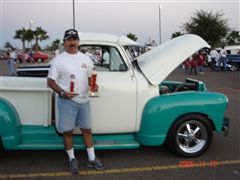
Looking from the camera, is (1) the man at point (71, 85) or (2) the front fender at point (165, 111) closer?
(1) the man at point (71, 85)

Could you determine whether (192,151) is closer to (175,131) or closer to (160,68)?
(175,131)

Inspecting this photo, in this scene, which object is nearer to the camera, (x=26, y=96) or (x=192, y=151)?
(x=26, y=96)

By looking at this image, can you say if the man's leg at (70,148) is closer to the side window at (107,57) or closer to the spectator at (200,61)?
the side window at (107,57)

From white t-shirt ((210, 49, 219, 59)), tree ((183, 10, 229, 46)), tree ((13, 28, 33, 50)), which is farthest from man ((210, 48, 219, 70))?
tree ((13, 28, 33, 50))


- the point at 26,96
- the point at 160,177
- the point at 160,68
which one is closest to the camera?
the point at 160,177

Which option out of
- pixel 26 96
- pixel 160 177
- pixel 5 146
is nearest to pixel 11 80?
pixel 26 96

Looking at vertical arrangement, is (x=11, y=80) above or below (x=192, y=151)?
above

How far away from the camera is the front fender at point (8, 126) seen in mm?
4348

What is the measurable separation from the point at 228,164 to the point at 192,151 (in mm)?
533

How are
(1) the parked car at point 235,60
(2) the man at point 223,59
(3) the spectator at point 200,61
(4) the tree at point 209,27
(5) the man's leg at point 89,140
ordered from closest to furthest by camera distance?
(5) the man's leg at point 89,140 → (3) the spectator at point 200,61 → (2) the man at point 223,59 → (1) the parked car at point 235,60 → (4) the tree at point 209,27

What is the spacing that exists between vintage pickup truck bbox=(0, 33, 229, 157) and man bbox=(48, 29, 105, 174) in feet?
1.09

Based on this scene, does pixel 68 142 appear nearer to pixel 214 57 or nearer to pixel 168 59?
pixel 168 59

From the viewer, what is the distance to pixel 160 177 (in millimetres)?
4211

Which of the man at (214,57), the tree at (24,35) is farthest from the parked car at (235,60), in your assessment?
the tree at (24,35)
